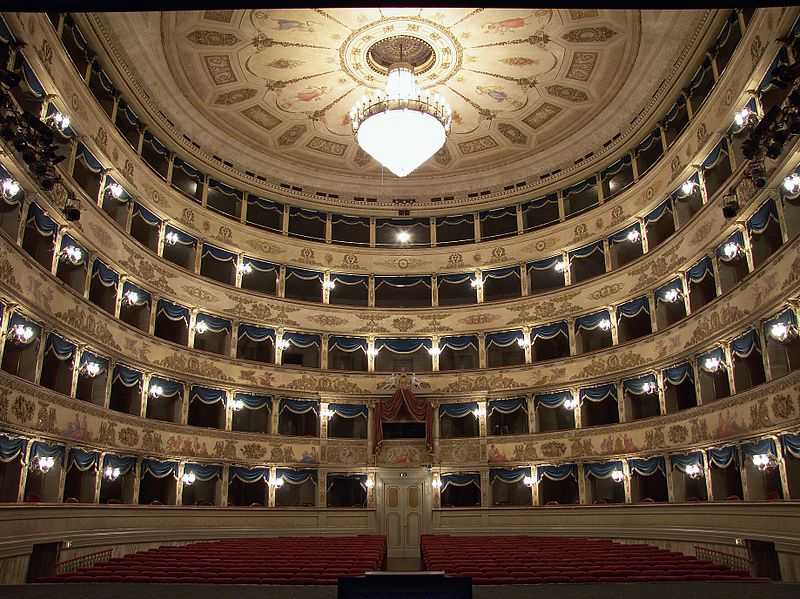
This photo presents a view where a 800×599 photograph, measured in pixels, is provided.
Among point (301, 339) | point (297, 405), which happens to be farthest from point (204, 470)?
point (301, 339)

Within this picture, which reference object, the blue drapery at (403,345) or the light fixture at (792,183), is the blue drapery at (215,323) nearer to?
the blue drapery at (403,345)

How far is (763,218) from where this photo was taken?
47.5 feet

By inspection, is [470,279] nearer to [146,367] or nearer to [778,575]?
[146,367]

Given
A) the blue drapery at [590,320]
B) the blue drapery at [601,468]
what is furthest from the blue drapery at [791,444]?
the blue drapery at [590,320]

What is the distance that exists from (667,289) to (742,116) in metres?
6.01

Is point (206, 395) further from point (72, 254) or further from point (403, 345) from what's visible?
point (403, 345)

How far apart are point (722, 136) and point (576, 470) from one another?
479 inches

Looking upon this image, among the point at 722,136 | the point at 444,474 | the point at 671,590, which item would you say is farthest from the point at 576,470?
the point at 671,590

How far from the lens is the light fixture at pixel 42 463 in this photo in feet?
47.7

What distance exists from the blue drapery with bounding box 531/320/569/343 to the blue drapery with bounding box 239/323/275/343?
10407 mm

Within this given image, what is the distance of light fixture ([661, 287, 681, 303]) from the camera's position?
62.5ft

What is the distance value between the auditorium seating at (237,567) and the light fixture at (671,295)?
11.8 metres

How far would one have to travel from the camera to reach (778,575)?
1362 cm

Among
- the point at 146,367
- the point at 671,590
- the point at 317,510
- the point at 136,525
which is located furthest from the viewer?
the point at 317,510
